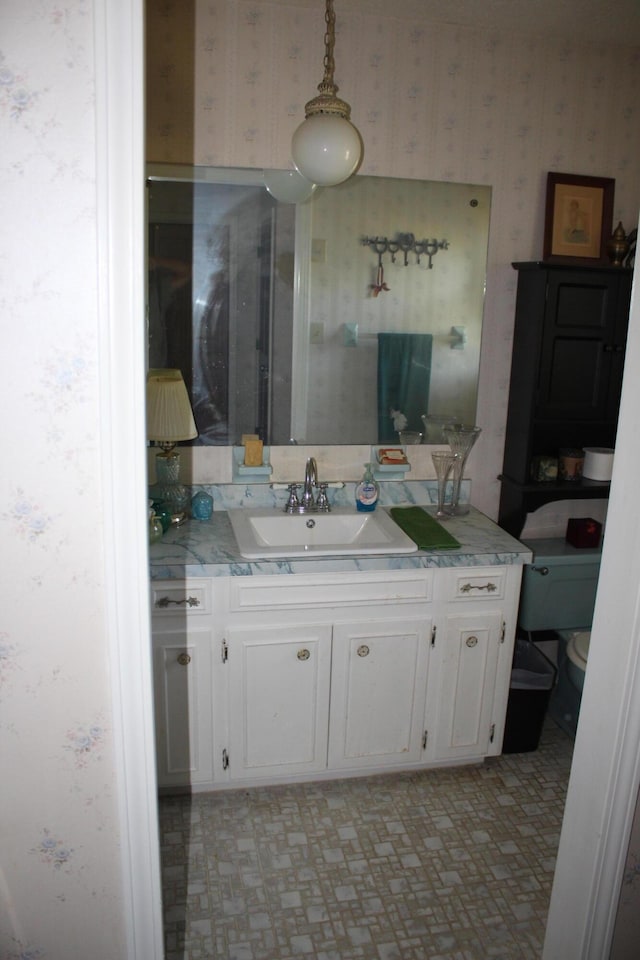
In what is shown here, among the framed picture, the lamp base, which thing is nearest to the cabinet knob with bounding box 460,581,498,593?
the lamp base

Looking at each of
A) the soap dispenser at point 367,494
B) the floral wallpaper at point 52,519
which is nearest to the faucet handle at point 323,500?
the soap dispenser at point 367,494

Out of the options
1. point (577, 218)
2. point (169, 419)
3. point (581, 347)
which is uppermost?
point (577, 218)

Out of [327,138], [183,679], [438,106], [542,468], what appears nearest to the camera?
[327,138]

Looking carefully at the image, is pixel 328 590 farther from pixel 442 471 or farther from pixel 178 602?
pixel 442 471

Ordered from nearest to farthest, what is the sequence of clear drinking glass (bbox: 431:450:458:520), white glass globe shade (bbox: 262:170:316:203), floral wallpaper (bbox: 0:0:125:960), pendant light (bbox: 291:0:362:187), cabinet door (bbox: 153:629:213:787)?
1. floral wallpaper (bbox: 0:0:125:960)
2. pendant light (bbox: 291:0:362:187)
3. cabinet door (bbox: 153:629:213:787)
4. white glass globe shade (bbox: 262:170:316:203)
5. clear drinking glass (bbox: 431:450:458:520)

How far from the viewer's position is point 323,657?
252 centimetres

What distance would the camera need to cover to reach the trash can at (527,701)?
2.80 meters

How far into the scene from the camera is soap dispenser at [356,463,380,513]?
2811mm

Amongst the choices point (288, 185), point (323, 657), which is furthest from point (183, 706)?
point (288, 185)

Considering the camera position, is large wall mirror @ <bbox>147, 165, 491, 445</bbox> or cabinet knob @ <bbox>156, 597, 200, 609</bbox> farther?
large wall mirror @ <bbox>147, 165, 491, 445</bbox>

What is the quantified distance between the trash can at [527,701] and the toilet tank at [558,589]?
0.15 metres

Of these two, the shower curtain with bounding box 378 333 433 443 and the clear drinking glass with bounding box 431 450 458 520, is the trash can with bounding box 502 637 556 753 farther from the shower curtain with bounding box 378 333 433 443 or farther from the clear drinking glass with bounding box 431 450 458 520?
the shower curtain with bounding box 378 333 433 443

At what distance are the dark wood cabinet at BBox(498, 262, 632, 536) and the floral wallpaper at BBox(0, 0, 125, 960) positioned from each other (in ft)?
6.67

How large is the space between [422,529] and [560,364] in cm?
81
